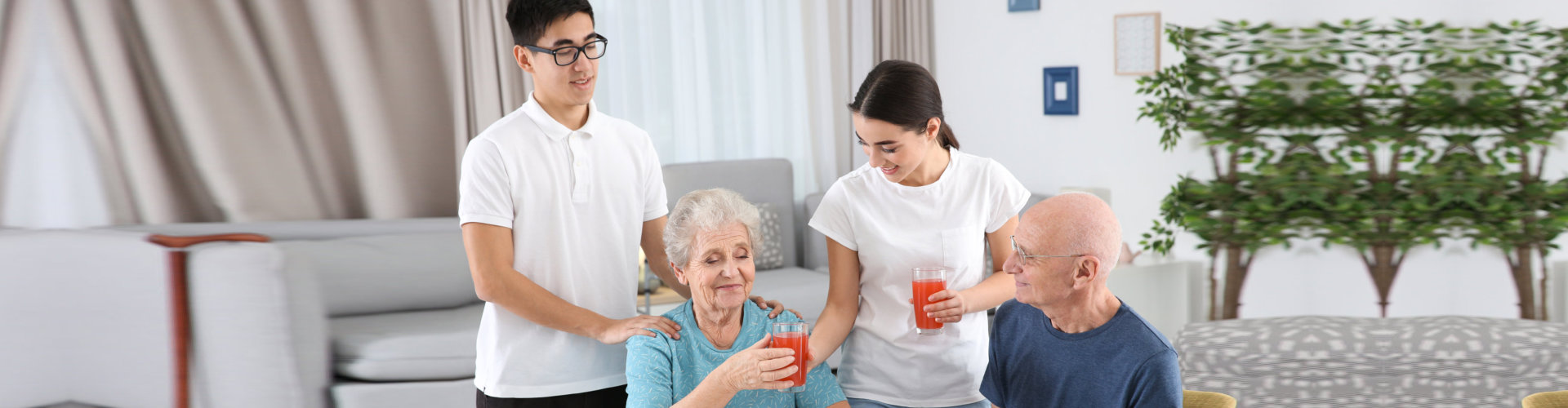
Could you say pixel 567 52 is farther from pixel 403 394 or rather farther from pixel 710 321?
pixel 403 394

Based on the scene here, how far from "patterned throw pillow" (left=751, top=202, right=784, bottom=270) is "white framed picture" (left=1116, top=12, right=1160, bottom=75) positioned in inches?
71.8

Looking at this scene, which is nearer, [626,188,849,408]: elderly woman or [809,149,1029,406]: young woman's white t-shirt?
[626,188,849,408]: elderly woman

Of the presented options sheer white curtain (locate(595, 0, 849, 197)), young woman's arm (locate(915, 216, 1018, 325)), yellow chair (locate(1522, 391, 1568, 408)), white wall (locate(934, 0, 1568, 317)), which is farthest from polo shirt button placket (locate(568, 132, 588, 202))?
sheer white curtain (locate(595, 0, 849, 197))

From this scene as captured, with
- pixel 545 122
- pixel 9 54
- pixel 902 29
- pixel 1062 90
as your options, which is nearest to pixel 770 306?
pixel 545 122

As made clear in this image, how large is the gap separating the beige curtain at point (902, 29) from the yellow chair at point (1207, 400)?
3.73 metres

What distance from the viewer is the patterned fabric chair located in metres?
2.86

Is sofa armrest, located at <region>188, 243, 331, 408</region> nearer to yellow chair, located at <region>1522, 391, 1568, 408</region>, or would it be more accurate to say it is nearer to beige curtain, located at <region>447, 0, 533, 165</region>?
beige curtain, located at <region>447, 0, 533, 165</region>

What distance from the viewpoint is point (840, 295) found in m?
2.07

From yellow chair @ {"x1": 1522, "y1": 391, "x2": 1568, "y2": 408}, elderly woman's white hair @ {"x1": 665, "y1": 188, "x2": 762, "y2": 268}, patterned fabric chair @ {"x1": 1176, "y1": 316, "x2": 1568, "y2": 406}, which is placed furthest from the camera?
patterned fabric chair @ {"x1": 1176, "y1": 316, "x2": 1568, "y2": 406}

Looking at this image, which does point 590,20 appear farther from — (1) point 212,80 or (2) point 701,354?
(1) point 212,80

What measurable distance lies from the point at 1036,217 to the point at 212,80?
11.9ft

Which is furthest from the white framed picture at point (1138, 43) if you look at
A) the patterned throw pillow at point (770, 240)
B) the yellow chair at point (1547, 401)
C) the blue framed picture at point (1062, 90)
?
the yellow chair at point (1547, 401)

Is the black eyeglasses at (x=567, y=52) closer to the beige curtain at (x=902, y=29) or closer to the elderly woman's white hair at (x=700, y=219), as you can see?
the elderly woman's white hair at (x=700, y=219)

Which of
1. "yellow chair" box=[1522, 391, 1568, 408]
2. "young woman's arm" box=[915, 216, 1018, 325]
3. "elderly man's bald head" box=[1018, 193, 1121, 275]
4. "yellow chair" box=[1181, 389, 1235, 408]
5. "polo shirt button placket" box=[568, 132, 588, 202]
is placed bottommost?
"yellow chair" box=[1522, 391, 1568, 408]
